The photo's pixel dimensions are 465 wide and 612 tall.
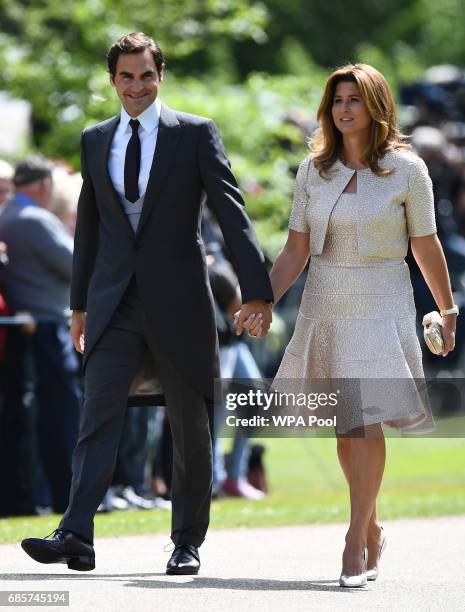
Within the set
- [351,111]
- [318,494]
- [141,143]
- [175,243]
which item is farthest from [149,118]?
[318,494]

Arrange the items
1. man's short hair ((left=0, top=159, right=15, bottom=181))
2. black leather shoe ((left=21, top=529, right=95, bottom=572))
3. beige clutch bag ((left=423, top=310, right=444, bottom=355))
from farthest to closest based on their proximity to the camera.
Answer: man's short hair ((left=0, top=159, right=15, bottom=181)), beige clutch bag ((left=423, top=310, right=444, bottom=355)), black leather shoe ((left=21, top=529, right=95, bottom=572))

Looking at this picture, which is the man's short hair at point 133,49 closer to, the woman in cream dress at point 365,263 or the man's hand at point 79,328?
the woman in cream dress at point 365,263

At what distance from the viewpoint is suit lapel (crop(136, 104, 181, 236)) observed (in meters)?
6.96

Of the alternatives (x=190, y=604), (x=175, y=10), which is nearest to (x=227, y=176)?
(x=190, y=604)

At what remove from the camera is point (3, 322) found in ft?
33.2

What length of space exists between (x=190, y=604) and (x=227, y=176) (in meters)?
1.77

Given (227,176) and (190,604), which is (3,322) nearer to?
(227,176)

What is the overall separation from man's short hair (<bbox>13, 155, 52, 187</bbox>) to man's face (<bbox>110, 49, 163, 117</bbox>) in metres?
3.30

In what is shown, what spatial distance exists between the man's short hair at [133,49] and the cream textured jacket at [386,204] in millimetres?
815

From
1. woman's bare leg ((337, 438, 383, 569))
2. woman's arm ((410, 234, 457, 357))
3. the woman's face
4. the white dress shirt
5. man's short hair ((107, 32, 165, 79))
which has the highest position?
man's short hair ((107, 32, 165, 79))

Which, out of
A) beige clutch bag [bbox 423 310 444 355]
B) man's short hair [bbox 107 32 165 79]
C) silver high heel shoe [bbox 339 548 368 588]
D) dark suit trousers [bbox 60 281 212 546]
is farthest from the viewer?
beige clutch bag [bbox 423 310 444 355]

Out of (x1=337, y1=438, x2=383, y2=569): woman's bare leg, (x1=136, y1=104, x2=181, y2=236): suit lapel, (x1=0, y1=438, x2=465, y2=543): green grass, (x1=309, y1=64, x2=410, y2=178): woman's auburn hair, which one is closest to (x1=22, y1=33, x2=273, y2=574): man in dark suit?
(x1=136, y1=104, x2=181, y2=236): suit lapel

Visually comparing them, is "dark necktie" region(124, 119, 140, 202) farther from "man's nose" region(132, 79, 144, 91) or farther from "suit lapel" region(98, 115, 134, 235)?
"man's nose" region(132, 79, 144, 91)

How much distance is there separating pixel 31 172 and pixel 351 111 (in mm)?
3658
